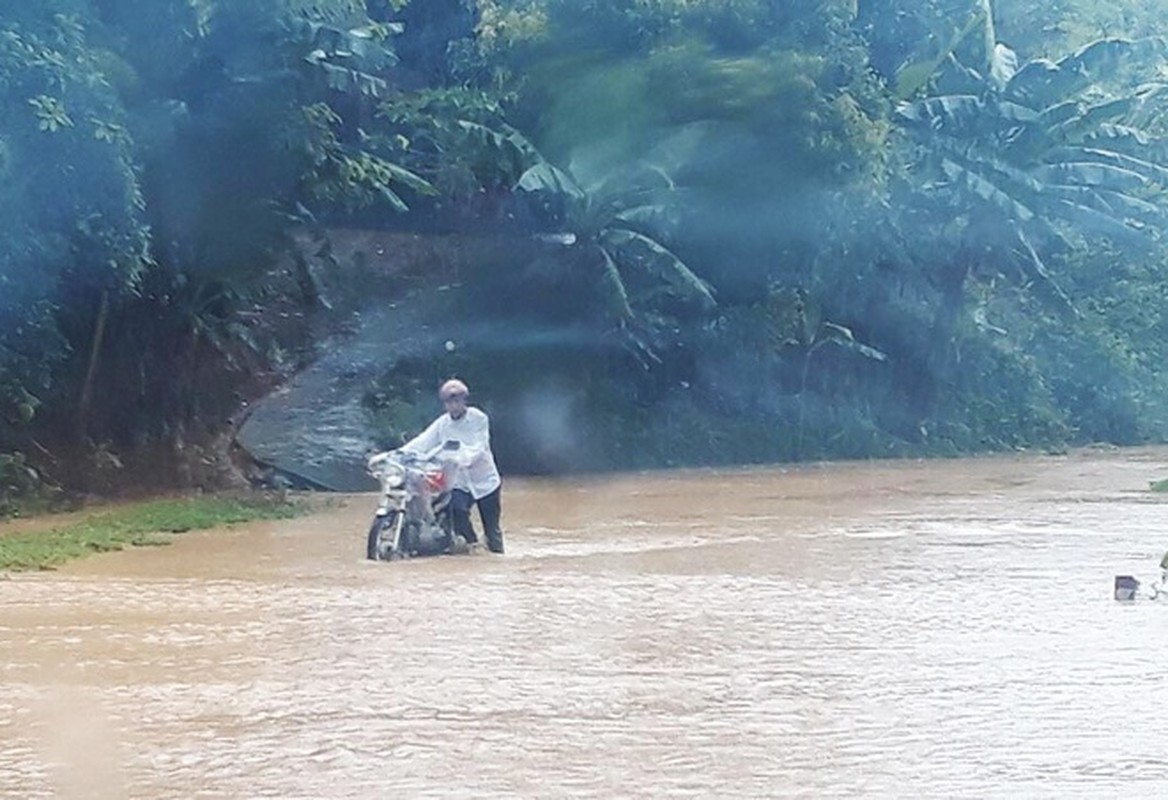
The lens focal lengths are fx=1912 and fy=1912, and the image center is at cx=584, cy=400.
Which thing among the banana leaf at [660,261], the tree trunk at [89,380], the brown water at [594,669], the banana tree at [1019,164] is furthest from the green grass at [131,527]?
the banana tree at [1019,164]

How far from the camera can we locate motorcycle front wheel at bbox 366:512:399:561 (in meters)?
13.5

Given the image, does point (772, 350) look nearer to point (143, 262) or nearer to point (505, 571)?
point (143, 262)

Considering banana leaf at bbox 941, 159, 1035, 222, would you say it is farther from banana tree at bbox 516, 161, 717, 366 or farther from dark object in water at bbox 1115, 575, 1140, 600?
dark object in water at bbox 1115, 575, 1140, 600

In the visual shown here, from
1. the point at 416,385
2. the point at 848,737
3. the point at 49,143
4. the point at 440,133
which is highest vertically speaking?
the point at 440,133

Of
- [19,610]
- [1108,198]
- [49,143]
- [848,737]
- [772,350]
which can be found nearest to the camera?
[848,737]

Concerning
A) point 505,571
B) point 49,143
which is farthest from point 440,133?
point 505,571

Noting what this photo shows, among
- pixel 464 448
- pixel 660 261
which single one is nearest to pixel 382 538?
pixel 464 448

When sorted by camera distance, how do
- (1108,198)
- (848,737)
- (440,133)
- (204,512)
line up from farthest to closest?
1. (1108,198)
2. (440,133)
3. (204,512)
4. (848,737)

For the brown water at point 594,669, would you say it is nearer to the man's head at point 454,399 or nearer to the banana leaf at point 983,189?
the man's head at point 454,399

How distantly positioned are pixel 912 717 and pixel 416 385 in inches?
670

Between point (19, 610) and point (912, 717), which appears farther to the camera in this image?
point (19, 610)

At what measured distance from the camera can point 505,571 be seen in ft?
42.7

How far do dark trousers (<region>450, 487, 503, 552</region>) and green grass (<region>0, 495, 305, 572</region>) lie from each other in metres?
2.52

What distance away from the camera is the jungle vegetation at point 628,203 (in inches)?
681
